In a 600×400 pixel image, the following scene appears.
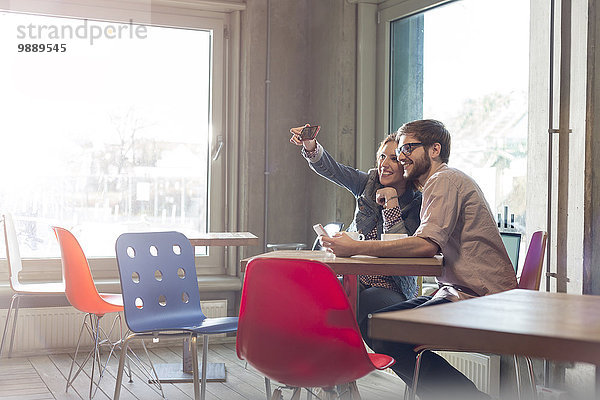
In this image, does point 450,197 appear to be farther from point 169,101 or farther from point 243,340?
point 169,101

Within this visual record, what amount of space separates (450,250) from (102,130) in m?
3.36

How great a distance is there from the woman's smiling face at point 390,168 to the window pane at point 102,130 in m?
2.43

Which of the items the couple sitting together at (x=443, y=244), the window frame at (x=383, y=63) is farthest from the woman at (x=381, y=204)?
the window frame at (x=383, y=63)

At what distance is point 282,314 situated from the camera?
6.41ft

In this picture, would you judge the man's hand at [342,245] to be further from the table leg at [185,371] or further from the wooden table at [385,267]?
the table leg at [185,371]

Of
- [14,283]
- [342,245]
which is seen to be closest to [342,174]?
[342,245]

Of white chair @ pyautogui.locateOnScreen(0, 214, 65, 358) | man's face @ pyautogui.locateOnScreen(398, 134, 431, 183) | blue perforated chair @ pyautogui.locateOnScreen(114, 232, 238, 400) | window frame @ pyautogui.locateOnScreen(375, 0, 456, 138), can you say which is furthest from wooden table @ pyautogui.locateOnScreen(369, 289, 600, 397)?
window frame @ pyautogui.locateOnScreen(375, 0, 456, 138)

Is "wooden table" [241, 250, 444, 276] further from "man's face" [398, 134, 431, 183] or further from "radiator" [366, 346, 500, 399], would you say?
"radiator" [366, 346, 500, 399]

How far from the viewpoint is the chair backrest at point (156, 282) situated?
284cm

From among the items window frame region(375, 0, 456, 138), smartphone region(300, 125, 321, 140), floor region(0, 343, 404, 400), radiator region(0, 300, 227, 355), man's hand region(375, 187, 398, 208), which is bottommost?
floor region(0, 343, 404, 400)

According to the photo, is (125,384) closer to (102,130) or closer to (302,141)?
(302,141)

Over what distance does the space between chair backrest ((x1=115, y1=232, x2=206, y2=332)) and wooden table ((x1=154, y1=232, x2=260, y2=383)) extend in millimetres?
647

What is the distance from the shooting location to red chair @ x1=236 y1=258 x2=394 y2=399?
189cm

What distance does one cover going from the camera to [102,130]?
17.2 ft
